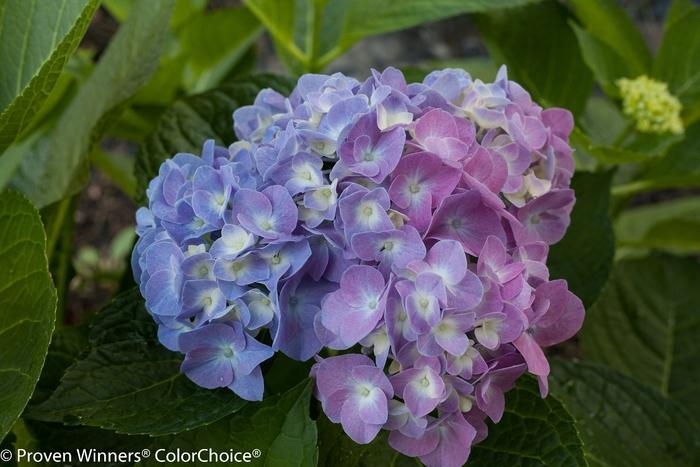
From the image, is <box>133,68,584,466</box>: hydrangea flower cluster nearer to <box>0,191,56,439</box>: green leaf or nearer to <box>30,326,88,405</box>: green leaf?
<box>0,191,56,439</box>: green leaf

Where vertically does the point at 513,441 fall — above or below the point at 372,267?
below

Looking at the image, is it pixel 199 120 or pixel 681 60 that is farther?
pixel 681 60

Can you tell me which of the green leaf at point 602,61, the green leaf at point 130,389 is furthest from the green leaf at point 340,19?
the green leaf at point 130,389

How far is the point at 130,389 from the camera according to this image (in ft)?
2.61

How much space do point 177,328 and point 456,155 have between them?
11.8 inches

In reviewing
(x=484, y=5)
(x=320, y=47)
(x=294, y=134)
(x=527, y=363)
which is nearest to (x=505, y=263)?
(x=527, y=363)

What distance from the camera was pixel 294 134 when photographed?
27.9 inches

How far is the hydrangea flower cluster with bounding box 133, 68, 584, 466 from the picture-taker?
0.66m

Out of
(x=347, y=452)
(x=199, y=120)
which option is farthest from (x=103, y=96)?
(x=347, y=452)

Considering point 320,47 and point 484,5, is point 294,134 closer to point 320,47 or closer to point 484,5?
point 484,5

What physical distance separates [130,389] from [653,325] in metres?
0.93

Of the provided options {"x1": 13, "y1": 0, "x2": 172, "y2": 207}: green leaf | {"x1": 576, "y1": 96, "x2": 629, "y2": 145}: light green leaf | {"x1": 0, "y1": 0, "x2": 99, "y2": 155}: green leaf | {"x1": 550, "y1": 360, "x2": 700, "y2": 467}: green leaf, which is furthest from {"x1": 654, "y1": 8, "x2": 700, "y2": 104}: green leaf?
{"x1": 0, "y1": 0, "x2": 99, "y2": 155}: green leaf

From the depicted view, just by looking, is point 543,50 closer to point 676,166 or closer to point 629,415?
point 676,166

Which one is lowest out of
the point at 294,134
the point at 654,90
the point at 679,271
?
the point at 679,271
